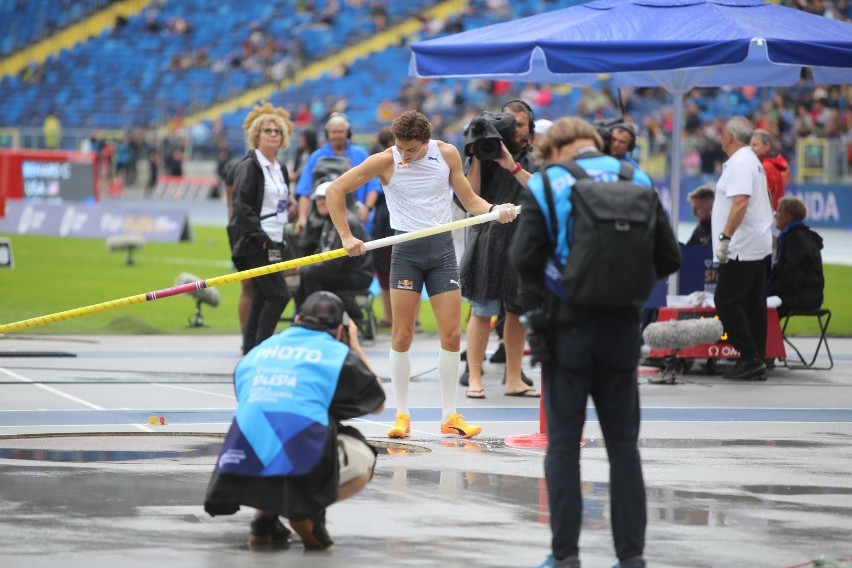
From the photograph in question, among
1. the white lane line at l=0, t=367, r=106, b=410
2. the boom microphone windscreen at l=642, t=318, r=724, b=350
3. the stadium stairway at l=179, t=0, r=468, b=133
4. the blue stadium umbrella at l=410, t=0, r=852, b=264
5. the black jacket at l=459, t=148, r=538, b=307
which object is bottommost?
the white lane line at l=0, t=367, r=106, b=410

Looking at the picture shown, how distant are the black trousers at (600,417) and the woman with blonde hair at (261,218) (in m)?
5.72

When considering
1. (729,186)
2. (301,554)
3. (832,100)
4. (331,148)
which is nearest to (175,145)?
(832,100)

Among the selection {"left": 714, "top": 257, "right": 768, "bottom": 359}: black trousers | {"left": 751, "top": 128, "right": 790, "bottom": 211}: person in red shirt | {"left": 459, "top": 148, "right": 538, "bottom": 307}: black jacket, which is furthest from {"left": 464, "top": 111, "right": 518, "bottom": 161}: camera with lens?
{"left": 751, "top": 128, "right": 790, "bottom": 211}: person in red shirt

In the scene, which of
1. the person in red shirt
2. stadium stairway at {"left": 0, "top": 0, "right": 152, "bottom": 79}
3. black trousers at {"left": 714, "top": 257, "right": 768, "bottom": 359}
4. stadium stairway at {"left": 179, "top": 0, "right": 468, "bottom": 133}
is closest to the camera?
black trousers at {"left": 714, "top": 257, "right": 768, "bottom": 359}

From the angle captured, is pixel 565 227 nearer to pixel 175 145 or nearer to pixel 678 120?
pixel 678 120

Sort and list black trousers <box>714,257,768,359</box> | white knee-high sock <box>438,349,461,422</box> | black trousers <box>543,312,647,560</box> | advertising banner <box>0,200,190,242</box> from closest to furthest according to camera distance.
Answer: black trousers <box>543,312,647,560</box> → white knee-high sock <box>438,349,461,422</box> → black trousers <box>714,257,768,359</box> → advertising banner <box>0,200,190,242</box>

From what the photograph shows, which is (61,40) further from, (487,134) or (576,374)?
(576,374)

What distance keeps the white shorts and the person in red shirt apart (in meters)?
7.10

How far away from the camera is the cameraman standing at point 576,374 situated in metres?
5.60

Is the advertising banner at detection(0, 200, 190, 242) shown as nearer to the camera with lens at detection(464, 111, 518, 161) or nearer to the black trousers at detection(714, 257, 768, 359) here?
the black trousers at detection(714, 257, 768, 359)

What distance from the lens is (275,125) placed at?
11289 mm

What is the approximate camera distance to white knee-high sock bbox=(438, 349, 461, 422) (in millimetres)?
9141

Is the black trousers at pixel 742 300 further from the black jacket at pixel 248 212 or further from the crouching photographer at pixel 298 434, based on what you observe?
the crouching photographer at pixel 298 434

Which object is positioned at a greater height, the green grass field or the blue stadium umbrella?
the blue stadium umbrella
